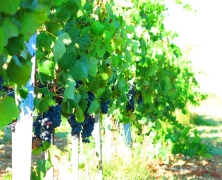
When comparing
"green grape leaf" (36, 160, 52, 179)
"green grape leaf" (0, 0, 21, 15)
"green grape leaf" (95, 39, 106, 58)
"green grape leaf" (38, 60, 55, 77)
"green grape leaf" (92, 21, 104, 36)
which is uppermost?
"green grape leaf" (92, 21, 104, 36)

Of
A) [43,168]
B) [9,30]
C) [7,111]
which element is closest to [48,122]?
[43,168]

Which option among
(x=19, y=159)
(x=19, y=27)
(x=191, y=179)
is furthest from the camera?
(x=191, y=179)

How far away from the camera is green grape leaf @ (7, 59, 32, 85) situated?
1275 mm

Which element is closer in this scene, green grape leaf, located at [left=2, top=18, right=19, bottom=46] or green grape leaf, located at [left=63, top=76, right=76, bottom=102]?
green grape leaf, located at [left=2, top=18, right=19, bottom=46]

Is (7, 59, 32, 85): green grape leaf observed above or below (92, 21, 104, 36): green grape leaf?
below

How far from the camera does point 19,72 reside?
4.20ft

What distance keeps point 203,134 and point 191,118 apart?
216 cm

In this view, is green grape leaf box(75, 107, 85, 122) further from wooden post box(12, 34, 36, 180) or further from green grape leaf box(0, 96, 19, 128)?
green grape leaf box(0, 96, 19, 128)

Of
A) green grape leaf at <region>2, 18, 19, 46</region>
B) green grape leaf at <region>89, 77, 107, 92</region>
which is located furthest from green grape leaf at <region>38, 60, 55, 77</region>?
green grape leaf at <region>2, 18, 19, 46</region>

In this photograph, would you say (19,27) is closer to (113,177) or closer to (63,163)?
(113,177)

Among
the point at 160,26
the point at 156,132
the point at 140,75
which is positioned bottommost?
the point at 156,132

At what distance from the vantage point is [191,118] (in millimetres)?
14586

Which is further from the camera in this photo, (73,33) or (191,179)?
(191,179)

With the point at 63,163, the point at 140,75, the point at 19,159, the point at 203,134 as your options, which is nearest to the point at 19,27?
the point at 19,159
